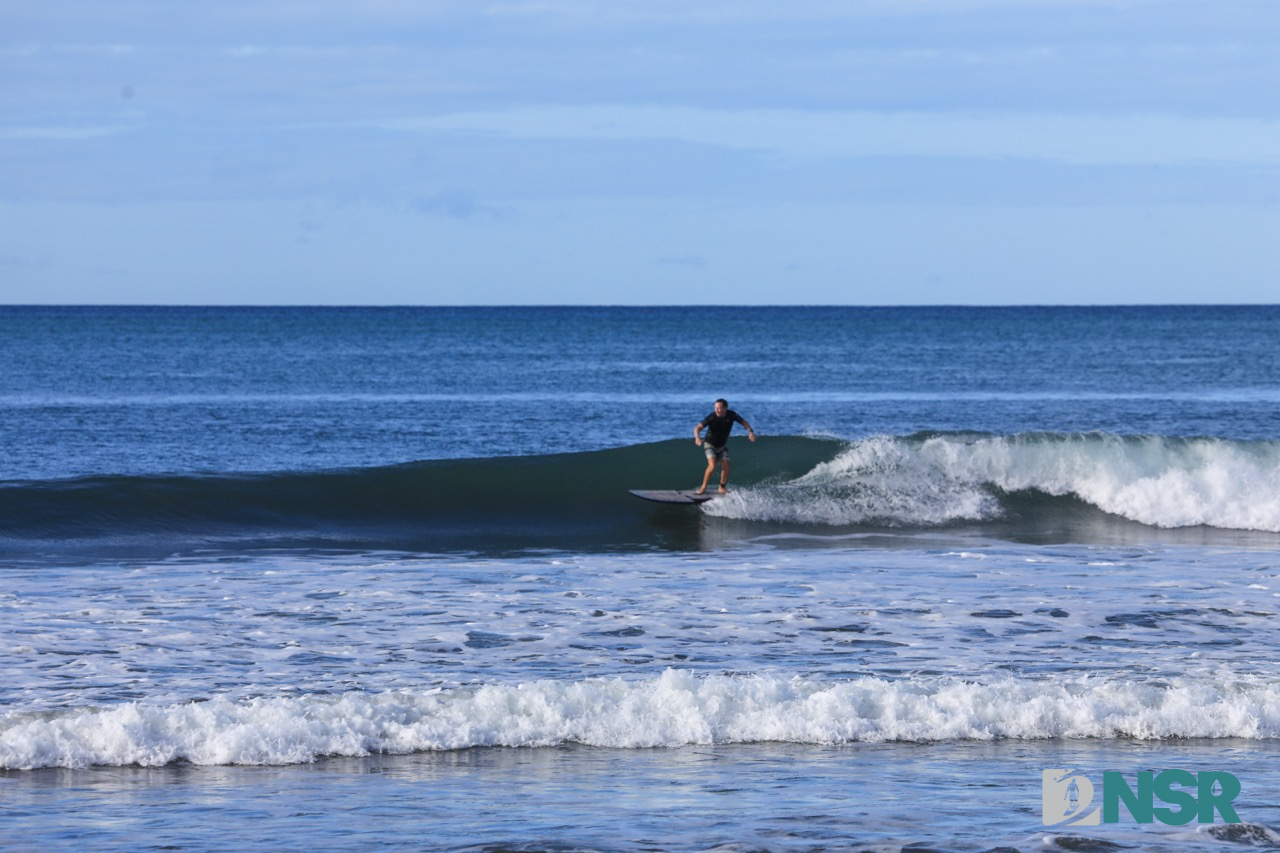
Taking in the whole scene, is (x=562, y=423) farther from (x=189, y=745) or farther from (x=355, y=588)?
(x=189, y=745)

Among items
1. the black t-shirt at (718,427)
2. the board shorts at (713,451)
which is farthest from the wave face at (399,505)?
the black t-shirt at (718,427)

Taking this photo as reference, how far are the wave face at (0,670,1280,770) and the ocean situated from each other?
3cm

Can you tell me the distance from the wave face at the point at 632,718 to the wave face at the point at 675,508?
1057 cm

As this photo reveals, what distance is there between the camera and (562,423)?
42656mm

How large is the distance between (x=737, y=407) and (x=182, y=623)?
39982 mm

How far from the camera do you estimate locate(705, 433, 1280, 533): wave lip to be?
24.5 m

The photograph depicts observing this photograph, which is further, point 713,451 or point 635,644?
point 713,451

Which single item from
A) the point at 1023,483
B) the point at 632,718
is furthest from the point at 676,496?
the point at 632,718

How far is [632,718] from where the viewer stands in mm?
10562

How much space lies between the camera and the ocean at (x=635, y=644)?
27.8 feet

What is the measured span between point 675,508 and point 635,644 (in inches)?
477

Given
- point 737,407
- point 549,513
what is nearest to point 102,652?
point 549,513

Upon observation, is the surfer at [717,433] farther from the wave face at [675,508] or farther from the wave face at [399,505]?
the wave face at [399,505]

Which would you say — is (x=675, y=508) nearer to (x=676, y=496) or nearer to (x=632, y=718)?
(x=676, y=496)
